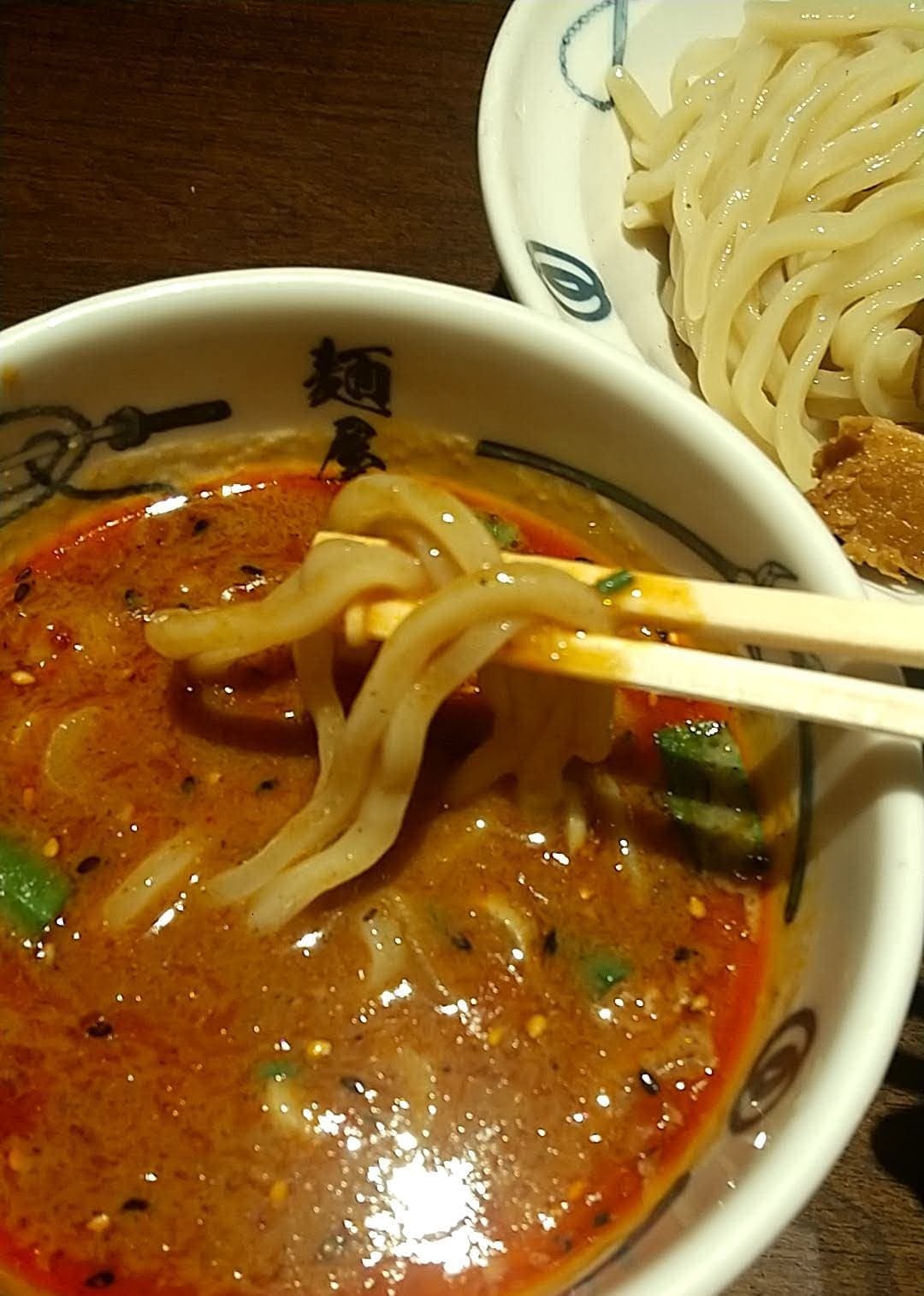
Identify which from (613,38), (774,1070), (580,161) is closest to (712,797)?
(774,1070)

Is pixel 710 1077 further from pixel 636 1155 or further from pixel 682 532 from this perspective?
pixel 682 532

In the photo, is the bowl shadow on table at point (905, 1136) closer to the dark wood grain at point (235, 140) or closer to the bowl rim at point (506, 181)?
the bowl rim at point (506, 181)

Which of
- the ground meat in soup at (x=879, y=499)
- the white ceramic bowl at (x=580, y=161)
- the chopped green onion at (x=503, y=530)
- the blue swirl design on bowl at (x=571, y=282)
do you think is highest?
the white ceramic bowl at (x=580, y=161)

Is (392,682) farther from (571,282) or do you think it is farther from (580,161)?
(580,161)

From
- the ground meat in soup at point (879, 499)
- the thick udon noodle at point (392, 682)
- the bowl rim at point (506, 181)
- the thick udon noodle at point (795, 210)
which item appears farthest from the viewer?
the thick udon noodle at point (795, 210)

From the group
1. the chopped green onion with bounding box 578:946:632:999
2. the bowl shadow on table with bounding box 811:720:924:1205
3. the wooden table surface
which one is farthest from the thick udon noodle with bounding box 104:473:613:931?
the wooden table surface

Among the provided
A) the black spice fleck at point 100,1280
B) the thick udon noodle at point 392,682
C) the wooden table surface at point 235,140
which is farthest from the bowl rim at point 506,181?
the black spice fleck at point 100,1280

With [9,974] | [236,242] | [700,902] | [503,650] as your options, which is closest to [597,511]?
[503,650]
